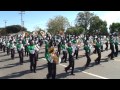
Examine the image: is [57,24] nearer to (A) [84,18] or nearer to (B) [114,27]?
(A) [84,18]

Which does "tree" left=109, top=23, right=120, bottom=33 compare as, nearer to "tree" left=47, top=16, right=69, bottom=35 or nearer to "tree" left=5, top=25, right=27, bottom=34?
"tree" left=47, top=16, right=69, bottom=35

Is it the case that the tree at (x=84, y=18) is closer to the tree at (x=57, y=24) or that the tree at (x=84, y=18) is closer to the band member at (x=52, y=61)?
the tree at (x=57, y=24)

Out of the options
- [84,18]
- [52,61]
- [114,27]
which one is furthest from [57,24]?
[52,61]

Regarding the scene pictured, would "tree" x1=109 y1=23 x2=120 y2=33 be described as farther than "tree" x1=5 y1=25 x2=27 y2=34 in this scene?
No

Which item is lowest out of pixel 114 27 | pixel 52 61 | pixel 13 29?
pixel 52 61

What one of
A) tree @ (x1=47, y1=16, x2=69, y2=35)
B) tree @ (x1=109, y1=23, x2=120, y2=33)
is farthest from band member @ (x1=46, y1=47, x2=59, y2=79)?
tree @ (x1=47, y1=16, x2=69, y2=35)

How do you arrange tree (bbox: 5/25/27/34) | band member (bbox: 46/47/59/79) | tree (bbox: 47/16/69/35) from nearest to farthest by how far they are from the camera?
1. band member (bbox: 46/47/59/79)
2. tree (bbox: 47/16/69/35)
3. tree (bbox: 5/25/27/34)

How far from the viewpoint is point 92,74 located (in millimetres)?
15477

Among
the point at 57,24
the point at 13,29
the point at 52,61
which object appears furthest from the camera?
the point at 13,29

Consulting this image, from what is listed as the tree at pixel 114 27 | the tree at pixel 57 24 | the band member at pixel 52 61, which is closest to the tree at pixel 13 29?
the tree at pixel 57 24
